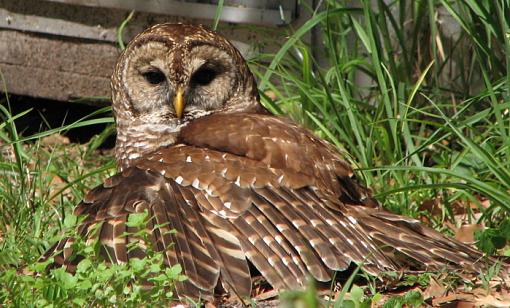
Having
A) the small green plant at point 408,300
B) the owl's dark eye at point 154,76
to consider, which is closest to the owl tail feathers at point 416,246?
the small green plant at point 408,300

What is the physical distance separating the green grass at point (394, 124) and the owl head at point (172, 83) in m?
0.29

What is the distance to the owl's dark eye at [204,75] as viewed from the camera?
565 cm

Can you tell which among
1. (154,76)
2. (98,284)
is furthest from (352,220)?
(154,76)

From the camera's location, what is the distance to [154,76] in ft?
18.7

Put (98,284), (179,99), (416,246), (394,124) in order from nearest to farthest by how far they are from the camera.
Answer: (98,284), (416,246), (179,99), (394,124)

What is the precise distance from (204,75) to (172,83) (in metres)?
0.23

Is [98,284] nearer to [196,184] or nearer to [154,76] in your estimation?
[196,184]

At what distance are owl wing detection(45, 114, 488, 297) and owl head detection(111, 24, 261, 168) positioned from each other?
641 millimetres

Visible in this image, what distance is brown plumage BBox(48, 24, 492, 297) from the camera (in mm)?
4430

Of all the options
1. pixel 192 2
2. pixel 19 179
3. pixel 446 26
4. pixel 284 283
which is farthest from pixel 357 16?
pixel 284 283

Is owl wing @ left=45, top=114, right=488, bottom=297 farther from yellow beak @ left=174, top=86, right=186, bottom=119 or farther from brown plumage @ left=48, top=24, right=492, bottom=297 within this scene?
yellow beak @ left=174, top=86, right=186, bottom=119

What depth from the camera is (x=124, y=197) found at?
466 cm

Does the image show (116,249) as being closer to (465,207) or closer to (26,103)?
(465,207)

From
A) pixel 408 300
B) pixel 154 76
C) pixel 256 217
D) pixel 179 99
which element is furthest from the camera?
pixel 154 76
